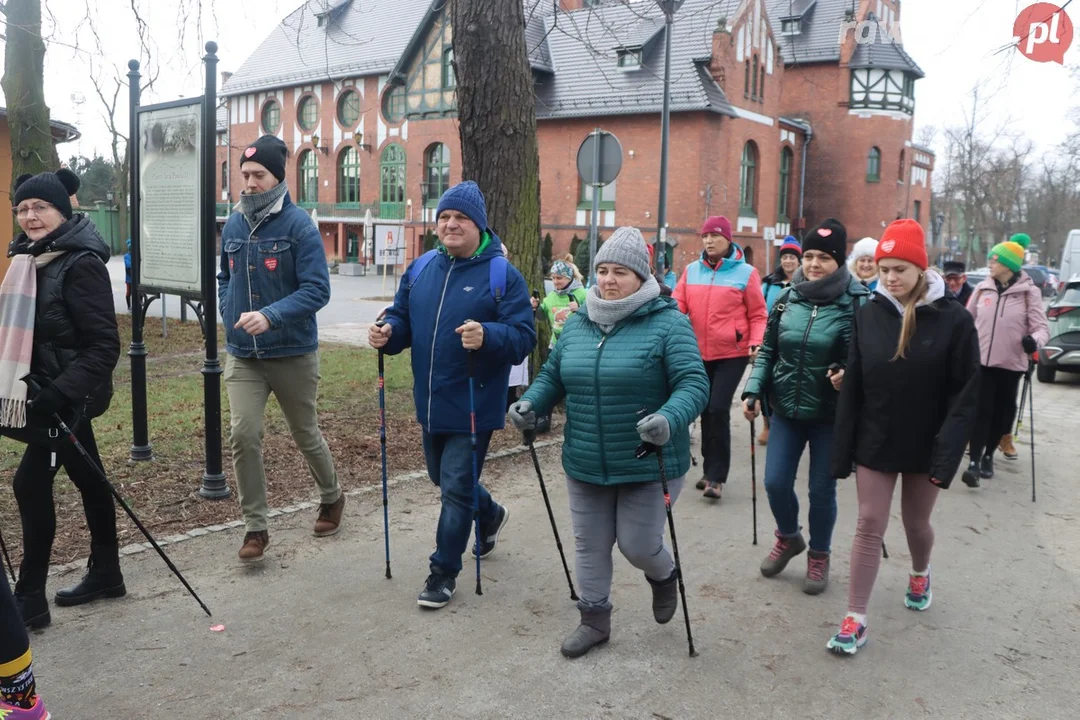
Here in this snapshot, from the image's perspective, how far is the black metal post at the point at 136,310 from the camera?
22.0ft

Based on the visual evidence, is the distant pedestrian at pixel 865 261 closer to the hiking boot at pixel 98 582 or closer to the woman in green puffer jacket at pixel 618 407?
the woman in green puffer jacket at pixel 618 407

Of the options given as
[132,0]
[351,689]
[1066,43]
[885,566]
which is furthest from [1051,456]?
[132,0]

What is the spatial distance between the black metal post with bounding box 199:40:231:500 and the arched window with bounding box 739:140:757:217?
35745mm

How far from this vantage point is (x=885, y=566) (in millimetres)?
5410

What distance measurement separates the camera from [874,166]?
4572 cm

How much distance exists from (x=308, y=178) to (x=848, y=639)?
171 ft

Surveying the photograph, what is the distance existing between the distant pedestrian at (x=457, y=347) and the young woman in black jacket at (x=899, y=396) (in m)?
1.63

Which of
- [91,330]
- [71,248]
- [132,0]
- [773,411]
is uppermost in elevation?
[132,0]

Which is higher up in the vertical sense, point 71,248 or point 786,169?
point 786,169

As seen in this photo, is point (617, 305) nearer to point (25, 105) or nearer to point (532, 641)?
point (532, 641)

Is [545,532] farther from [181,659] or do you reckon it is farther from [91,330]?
[91,330]

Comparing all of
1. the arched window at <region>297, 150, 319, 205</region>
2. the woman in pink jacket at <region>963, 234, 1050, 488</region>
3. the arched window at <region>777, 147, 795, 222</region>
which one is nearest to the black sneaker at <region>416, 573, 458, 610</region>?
the woman in pink jacket at <region>963, 234, 1050, 488</region>

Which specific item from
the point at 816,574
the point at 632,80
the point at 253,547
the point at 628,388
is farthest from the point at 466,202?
the point at 632,80

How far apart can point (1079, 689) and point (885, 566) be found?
157cm
